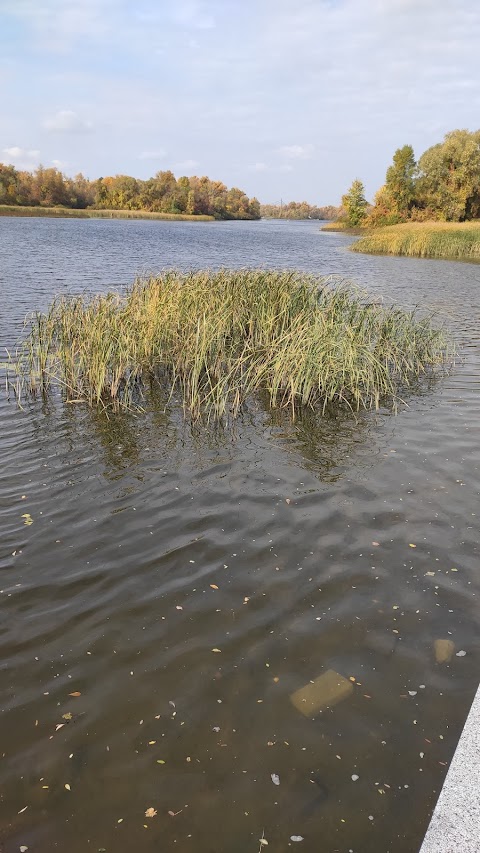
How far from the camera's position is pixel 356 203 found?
73438mm

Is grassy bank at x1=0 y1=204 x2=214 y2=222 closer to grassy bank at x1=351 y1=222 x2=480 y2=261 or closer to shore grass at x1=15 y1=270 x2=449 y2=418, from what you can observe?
grassy bank at x1=351 y1=222 x2=480 y2=261

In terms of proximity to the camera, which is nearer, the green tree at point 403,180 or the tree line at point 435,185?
the tree line at point 435,185

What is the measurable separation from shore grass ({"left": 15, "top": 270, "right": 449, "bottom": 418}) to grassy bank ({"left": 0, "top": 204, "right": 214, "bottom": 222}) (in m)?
76.6

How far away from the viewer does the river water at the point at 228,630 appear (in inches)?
105

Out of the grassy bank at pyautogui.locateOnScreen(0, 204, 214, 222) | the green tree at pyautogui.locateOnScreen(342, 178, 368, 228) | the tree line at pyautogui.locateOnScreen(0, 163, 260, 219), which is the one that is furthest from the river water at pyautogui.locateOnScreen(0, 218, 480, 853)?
the tree line at pyautogui.locateOnScreen(0, 163, 260, 219)

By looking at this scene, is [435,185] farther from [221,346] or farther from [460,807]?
[460,807]

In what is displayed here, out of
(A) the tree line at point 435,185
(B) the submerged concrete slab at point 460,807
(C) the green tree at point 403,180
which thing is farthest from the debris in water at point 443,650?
(C) the green tree at point 403,180

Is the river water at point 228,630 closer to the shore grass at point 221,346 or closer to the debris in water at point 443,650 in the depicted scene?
the debris in water at point 443,650

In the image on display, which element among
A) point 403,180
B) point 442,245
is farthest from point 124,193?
point 442,245

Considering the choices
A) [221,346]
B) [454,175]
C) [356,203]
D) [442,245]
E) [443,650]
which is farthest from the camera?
[356,203]

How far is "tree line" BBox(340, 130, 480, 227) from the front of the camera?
169 ft

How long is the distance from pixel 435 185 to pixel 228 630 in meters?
60.7

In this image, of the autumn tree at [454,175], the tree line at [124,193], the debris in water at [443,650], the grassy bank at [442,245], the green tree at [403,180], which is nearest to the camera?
the debris in water at [443,650]

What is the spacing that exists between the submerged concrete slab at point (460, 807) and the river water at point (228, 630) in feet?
0.21
